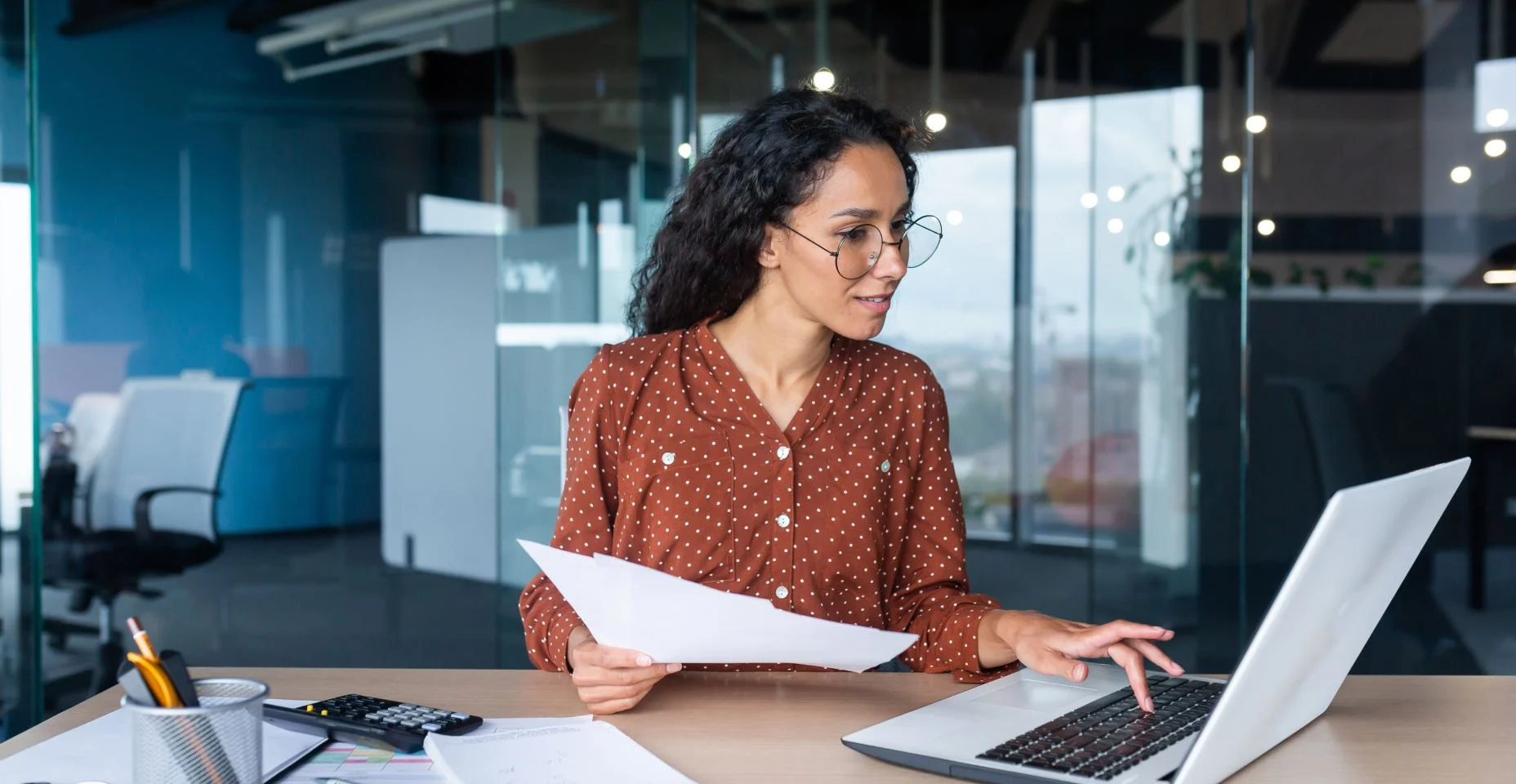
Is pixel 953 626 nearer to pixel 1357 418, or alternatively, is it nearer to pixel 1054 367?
pixel 1054 367

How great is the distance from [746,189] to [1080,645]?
2.64ft

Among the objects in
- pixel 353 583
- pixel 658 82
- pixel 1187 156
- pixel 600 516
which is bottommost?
pixel 353 583

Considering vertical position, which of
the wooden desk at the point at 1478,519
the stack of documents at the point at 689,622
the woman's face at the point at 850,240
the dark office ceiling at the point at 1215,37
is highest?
the dark office ceiling at the point at 1215,37

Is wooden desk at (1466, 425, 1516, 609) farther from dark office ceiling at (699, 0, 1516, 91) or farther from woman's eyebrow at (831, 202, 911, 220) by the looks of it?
woman's eyebrow at (831, 202, 911, 220)

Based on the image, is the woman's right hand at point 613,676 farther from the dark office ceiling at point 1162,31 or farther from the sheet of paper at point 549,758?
the dark office ceiling at point 1162,31

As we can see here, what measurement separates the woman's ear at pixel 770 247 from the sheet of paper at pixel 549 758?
80cm

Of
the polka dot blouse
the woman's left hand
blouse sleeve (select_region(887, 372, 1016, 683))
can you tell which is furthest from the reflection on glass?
the woman's left hand

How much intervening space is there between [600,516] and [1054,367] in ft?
7.88

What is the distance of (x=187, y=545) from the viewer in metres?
3.68

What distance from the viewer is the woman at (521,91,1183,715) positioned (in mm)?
1640

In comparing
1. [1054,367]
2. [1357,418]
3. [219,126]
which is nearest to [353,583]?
[219,126]

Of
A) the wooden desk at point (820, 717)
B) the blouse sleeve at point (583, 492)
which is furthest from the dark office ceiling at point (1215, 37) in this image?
the wooden desk at point (820, 717)

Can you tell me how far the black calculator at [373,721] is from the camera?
1078 millimetres

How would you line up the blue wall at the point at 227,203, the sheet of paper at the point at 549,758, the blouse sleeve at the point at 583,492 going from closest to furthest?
the sheet of paper at the point at 549,758 → the blouse sleeve at the point at 583,492 → the blue wall at the point at 227,203
